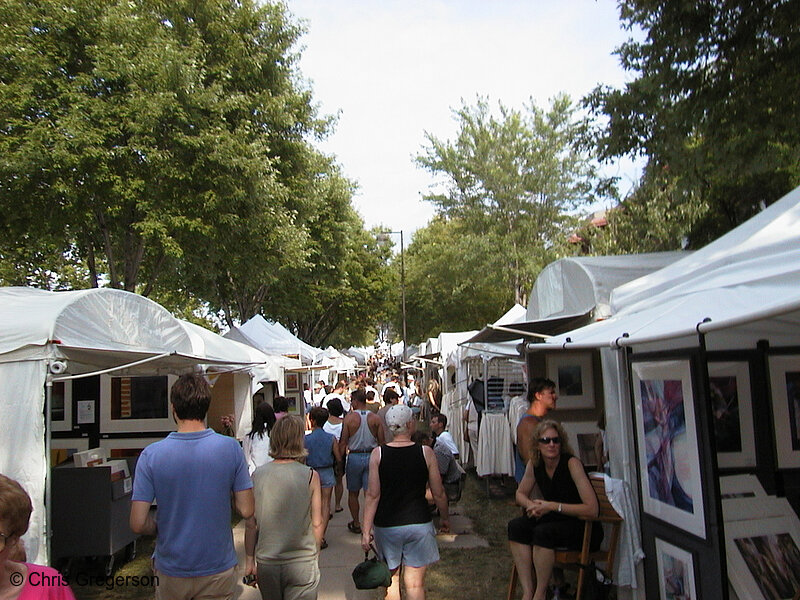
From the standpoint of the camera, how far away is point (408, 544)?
430 centimetres

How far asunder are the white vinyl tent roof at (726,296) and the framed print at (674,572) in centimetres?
141

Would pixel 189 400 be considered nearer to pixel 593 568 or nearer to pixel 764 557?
pixel 593 568

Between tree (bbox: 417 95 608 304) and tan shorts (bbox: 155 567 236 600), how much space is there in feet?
80.3

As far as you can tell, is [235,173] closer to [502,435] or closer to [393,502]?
[502,435]

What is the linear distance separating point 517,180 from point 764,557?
24078mm

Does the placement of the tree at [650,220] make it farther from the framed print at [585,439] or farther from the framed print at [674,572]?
the framed print at [674,572]

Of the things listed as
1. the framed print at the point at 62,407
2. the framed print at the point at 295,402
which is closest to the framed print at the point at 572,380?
the framed print at the point at 62,407

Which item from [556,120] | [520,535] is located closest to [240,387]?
[520,535]

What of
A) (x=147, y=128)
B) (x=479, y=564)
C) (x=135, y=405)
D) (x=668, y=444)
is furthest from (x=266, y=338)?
(x=668, y=444)

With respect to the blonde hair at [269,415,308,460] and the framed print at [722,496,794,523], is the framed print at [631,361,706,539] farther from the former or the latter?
the blonde hair at [269,415,308,460]

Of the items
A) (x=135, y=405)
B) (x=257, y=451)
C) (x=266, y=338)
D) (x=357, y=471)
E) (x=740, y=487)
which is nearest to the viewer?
(x=740, y=487)

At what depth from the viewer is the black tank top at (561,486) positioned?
4.77 meters

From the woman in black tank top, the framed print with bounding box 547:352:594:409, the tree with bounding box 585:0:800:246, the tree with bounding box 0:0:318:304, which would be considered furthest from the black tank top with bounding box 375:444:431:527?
the tree with bounding box 0:0:318:304

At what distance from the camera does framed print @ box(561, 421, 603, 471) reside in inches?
287
